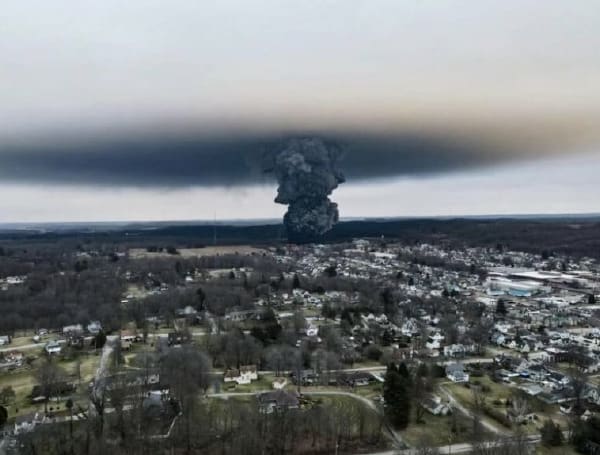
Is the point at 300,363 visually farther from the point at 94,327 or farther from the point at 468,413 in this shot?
the point at 94,327

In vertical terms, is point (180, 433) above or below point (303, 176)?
below

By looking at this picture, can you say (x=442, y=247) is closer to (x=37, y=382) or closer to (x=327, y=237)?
(x=327, y=237)

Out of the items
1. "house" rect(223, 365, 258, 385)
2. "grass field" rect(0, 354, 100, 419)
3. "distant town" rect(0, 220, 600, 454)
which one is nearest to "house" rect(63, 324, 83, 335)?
"distant town" rect(0, 220, 600, 454)

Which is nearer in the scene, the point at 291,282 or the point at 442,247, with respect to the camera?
the point at 291,282

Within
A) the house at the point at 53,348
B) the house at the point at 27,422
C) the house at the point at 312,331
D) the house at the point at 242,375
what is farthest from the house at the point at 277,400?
the house at the point at 53,348

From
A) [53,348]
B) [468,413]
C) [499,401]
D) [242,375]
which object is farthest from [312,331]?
[53,348]

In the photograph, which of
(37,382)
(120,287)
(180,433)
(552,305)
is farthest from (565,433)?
(120,287)
